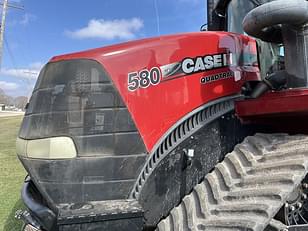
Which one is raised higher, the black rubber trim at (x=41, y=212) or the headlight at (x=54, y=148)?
the headlight at (x=54, y=148)

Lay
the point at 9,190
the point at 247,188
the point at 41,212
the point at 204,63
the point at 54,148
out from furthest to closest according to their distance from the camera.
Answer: the point at 9,190 < the point at 204,63 < the point at 41,212 < the point at 54,148 < the point at 247,188

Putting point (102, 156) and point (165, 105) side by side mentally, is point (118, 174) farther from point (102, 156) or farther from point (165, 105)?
point (165, 105)

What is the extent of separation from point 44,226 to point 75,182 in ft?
1.37

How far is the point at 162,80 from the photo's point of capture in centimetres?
259

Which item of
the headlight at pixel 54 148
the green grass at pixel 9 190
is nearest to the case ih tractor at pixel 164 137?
the headlight at pixel 54 148

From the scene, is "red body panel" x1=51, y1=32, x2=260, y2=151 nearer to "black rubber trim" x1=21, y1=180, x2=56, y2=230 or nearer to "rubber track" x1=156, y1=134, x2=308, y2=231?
"rubber track" x1=156, y1=134, x2=308, y2=231

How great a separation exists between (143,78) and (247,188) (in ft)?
3.09

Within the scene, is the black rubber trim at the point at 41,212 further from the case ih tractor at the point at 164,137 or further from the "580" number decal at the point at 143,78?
the "580" number decal at the point at 143,78

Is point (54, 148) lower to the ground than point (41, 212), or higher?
higher

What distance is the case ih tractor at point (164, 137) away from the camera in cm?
234

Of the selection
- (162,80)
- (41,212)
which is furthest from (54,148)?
(162,80)

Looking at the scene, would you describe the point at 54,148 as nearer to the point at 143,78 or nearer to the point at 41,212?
the point at 41,212

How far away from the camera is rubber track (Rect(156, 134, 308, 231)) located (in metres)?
2.15

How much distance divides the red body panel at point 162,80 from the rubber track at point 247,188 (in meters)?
0.44
